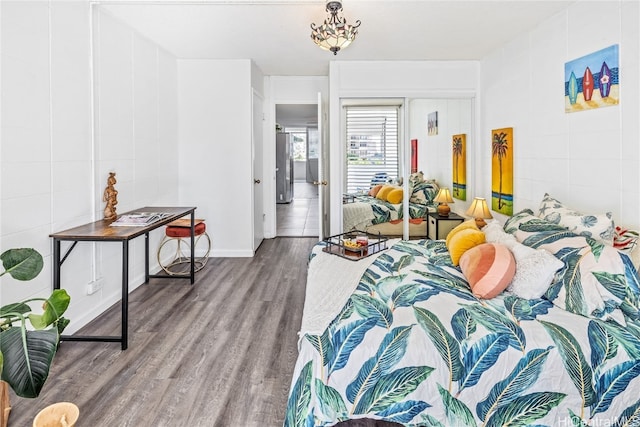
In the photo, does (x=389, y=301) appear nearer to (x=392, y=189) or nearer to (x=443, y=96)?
(x=392, y=189)

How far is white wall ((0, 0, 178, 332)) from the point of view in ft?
7.41

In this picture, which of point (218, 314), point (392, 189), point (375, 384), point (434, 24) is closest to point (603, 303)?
point (375, 384)

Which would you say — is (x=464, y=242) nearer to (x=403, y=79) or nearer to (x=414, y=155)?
(x=414, y=155)

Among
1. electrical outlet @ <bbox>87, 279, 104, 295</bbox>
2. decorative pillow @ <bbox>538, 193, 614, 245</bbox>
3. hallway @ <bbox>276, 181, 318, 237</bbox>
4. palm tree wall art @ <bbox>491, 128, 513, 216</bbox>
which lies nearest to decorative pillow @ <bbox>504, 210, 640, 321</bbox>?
decorative pillow @ <bbox>538, 193, 614, 245</bbox>

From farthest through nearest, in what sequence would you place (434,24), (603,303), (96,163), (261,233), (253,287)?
(261,233), (253,287), (434,24), (96,163), (603,303)

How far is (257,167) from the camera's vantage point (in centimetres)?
546

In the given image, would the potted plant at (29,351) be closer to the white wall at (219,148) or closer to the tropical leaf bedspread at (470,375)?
the tropical leaf bedspread at (470,375)

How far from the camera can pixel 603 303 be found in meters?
1.77

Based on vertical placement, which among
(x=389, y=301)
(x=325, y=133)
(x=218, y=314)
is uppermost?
(x=325, y=133)

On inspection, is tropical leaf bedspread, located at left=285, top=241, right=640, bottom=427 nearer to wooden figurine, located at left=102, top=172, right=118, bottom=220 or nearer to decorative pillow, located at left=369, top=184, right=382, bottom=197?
wooden figurine, located at left=102, top=172, right=118, bottom=220

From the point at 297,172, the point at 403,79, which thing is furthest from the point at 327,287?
the point at 297,172

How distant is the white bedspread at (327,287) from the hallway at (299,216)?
3688mm

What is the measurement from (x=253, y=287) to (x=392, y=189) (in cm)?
232

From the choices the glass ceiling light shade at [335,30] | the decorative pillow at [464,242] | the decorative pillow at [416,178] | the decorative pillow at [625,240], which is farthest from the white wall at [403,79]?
the decorative pillow at [625,240]
